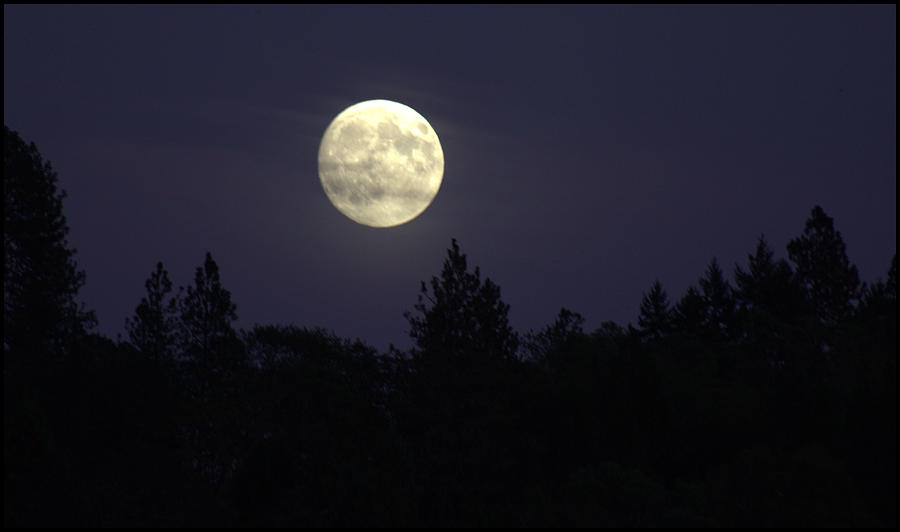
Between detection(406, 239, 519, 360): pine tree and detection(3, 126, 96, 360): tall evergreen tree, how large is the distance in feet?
51.8

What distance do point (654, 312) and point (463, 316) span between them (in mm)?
29172

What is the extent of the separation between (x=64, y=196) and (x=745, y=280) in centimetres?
4356

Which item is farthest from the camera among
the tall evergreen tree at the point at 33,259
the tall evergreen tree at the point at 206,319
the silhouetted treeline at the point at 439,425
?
the tall evergreen tree at the point at 206,319

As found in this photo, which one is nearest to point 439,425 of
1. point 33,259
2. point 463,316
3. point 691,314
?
point 463,316

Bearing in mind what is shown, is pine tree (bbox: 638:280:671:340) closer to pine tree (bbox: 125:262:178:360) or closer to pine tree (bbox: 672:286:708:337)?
pine tree (bbox: 672:286:708:337)

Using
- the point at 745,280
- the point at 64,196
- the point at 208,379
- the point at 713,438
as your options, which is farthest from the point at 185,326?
the point at 745,280

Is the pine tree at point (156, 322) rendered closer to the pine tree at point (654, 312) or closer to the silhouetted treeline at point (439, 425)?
the silhouetted treeline at point (439, 425)

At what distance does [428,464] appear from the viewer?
1372 inches

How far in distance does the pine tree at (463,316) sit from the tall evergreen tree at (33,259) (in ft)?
51.8

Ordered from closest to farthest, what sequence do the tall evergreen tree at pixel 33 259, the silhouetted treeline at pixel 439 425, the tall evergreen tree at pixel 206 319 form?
the silhouetted treeline at pixel 439 425
the tall evergreen tree at pixel 33 259
the tall evergreen tree at pixel 206 319

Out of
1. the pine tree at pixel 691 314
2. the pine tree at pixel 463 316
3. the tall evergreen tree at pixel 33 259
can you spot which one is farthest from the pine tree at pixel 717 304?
the tall evergreen tree at pixel 33 259

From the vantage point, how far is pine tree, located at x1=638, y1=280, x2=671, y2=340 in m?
63.8

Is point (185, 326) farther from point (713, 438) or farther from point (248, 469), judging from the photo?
point (713, 438)

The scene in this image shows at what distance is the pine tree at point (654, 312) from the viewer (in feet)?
209
